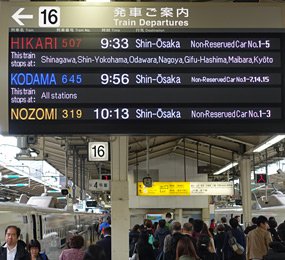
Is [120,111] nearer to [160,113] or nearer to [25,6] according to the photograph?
[160,113]

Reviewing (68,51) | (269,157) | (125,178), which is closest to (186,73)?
(68,51)

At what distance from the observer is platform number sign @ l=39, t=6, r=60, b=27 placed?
520 cm

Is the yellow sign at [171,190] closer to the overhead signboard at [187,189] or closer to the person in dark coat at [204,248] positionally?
the overhead signboard at [187,189]

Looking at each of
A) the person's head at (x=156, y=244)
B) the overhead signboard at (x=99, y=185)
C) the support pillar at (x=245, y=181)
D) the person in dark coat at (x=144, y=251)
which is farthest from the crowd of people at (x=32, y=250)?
the support pillar at (x=245, y=181)

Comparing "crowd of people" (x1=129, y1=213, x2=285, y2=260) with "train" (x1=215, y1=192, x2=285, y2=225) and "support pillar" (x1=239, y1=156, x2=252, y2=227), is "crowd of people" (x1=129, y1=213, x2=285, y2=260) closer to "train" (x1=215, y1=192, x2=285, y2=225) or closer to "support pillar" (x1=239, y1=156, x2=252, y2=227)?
"train" (x1=215, y1=192, x2=285, y2=225)

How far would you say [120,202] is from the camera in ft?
38.6

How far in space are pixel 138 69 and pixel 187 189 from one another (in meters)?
16.8

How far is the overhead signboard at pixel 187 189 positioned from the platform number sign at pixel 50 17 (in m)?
16.3

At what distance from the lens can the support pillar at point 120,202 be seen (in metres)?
11.6

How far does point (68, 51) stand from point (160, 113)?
107 centimetres

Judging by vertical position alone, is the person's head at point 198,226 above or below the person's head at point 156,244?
above

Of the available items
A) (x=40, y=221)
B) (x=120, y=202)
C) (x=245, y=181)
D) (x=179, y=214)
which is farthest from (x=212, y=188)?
(x=120, y=202)

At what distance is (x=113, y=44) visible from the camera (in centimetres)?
512

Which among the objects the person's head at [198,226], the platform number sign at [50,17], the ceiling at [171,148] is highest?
the ceiling at [171,148]
